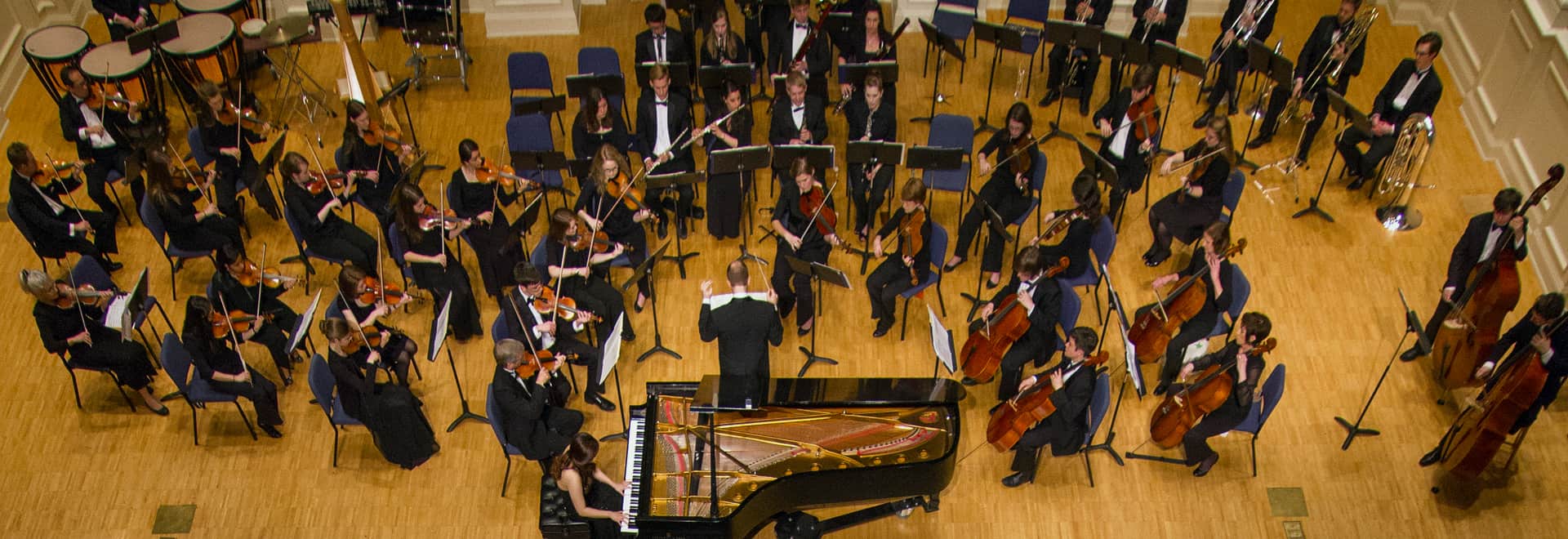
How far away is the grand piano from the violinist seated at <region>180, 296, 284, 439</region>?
242 centimetres

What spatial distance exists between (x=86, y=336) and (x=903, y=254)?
4982mm

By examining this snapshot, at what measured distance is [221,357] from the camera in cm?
704

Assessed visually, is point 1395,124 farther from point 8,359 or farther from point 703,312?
point 8,359

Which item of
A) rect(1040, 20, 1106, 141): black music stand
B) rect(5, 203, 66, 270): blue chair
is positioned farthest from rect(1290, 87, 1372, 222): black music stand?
rect(5, 203, 66, 270): blue chair

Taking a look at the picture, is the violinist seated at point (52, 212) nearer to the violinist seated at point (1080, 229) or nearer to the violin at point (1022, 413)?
the violin at point (1022, 413)

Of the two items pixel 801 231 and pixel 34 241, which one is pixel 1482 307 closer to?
pixel 801 231

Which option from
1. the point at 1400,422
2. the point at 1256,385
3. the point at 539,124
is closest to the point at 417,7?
the point at 539,124

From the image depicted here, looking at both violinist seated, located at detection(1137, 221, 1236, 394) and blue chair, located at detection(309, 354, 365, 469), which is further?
violinist seated, located at detection(1137, 221, 1236, 394)

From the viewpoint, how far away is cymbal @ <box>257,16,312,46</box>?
33.0 ft

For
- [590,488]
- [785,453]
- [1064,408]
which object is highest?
[1064,408]

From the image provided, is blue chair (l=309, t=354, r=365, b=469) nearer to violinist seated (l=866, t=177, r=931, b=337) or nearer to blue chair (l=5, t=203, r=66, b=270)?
blue chair (l=5, t=203, r=66, b=270)

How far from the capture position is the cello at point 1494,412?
6.32 metres

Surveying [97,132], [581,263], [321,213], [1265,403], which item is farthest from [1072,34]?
[97,132]

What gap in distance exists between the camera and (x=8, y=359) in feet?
26.4
